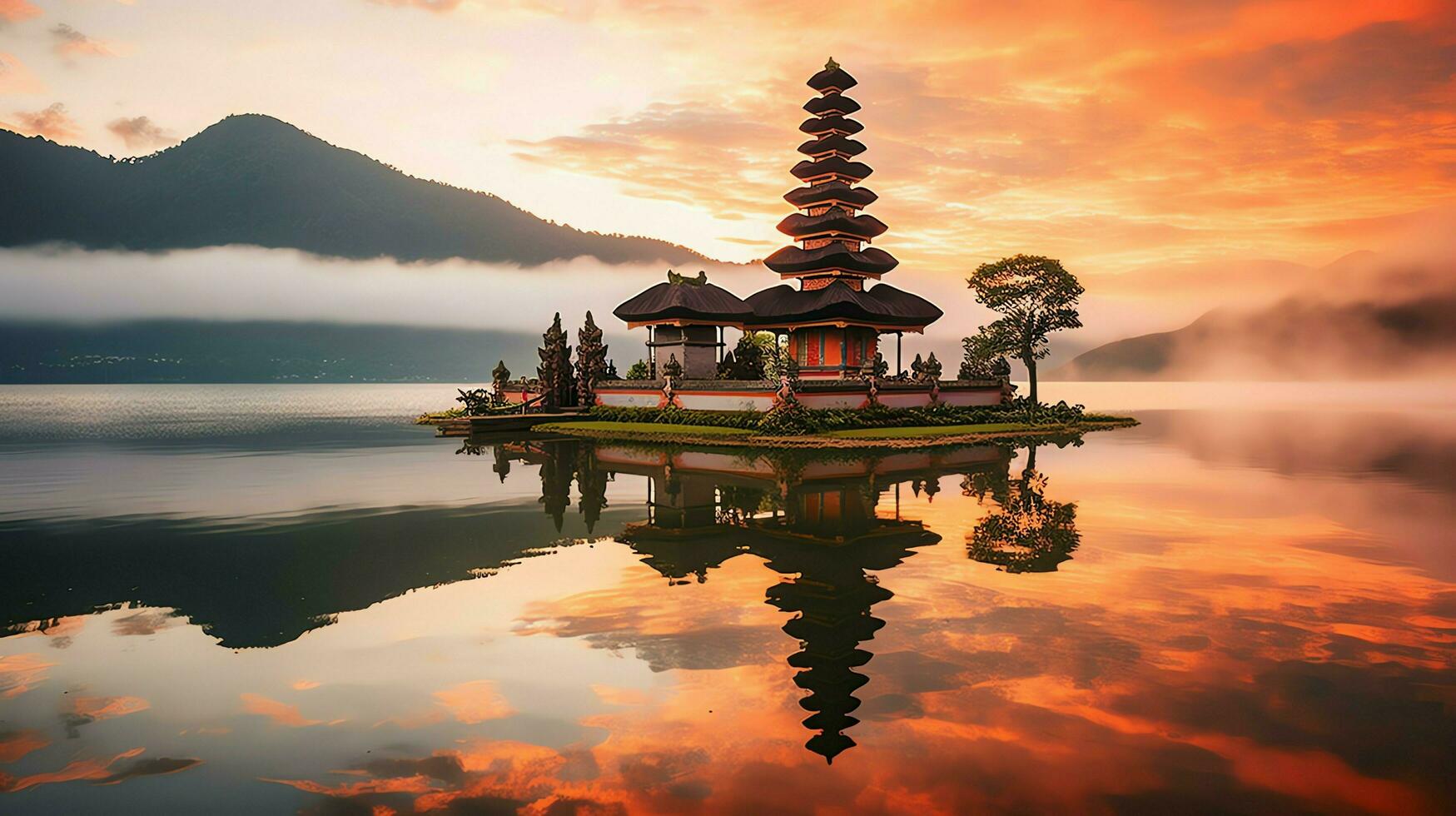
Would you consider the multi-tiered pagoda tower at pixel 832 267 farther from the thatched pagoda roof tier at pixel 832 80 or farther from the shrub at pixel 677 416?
the shrub at pixel 677 416

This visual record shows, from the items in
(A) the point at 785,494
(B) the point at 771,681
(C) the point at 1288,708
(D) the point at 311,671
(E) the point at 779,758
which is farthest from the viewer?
(A) the point at 785,494

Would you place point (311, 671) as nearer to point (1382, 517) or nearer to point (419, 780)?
point (419, 780)

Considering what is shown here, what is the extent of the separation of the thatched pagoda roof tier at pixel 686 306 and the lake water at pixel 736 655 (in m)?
29.6

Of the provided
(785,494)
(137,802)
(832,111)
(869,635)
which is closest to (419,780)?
(137,802)

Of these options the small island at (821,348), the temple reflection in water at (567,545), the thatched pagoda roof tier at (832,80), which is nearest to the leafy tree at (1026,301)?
the small island at (821,348)

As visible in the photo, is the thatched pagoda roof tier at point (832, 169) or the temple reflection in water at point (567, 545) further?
the thatched pagoda roof tier at point (832, 169)

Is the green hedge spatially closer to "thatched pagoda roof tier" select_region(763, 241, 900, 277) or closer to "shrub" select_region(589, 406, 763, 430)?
"shrub" select_region(589, 406, 763, 430)

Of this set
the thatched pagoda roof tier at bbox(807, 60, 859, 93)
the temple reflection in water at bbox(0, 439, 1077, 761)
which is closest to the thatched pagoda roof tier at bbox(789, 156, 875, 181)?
the thatched pagoda roof tier at bbox(807, 60, 859, 93)

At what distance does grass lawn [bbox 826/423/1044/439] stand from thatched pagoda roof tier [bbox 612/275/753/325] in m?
15.2

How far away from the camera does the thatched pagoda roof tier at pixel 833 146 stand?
53219 mm

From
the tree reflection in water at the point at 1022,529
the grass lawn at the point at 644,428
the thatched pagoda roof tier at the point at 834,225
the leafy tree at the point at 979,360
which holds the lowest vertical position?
the tree reflection in water at the point at 1022,529

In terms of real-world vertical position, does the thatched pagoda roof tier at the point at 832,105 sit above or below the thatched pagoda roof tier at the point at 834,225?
above

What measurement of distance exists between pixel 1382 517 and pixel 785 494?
13.4 m

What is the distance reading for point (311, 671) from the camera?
27.3ft
